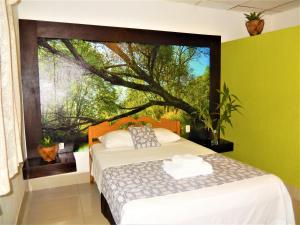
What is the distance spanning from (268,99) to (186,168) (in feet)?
6.14

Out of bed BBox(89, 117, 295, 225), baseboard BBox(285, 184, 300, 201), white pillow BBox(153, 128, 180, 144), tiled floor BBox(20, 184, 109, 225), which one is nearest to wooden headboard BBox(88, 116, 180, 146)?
white pillow BBox(153, 128, 180, 144)

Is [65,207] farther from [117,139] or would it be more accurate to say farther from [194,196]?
[194,196]

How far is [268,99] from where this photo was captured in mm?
3270

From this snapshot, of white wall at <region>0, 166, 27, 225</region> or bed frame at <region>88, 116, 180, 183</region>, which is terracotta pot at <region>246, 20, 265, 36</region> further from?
white wall at <region>0, 166, 27, 225</region>

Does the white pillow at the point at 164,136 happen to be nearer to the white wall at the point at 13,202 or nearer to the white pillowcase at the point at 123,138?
the white pillowcase at the point at 123,138

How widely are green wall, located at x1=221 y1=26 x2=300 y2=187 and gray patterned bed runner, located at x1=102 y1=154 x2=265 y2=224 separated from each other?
3.61 ft

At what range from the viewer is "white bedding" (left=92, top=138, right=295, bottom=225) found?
1620mm

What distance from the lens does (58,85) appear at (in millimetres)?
3223

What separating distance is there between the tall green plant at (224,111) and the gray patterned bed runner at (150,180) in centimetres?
132

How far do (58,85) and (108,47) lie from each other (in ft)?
2.93

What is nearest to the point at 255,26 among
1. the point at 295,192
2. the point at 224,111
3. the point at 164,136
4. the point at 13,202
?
the point at 224,111

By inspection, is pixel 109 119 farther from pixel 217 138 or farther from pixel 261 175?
pixel 261 175

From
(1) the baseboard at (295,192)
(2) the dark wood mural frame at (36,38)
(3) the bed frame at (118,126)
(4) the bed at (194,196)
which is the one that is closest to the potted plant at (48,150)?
(2) the dark wood mural frame at (36,38)

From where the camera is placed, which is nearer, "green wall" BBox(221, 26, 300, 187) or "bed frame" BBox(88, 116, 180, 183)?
"green wall" BBox(221, 26, 300, 187)
